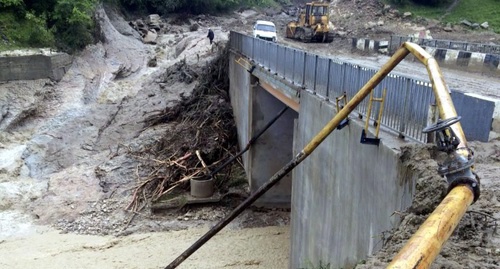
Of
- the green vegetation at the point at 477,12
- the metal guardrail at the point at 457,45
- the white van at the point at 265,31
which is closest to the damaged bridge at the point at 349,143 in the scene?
the metal guardrail at the point at 457,45

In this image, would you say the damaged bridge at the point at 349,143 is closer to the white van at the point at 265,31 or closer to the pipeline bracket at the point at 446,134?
the pipeline bracket at the point at 446,134

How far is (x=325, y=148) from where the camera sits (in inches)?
397

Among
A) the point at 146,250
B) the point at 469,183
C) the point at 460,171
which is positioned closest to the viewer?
the point at 469,183

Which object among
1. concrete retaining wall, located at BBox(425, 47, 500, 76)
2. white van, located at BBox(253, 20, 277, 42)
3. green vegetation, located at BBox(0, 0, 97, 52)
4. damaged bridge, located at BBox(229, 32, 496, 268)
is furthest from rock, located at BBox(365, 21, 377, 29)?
damaged bridge, located at BBox(229, 32, 496, 268)

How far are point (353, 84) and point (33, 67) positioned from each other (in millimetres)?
22619

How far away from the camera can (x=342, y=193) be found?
8906 mm

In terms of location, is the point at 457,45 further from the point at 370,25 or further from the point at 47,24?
the point at 47,24

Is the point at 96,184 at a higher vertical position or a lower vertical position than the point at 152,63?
lower

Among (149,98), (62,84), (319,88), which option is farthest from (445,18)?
(319,88)

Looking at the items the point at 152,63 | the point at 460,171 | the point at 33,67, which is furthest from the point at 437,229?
the point at 152,63

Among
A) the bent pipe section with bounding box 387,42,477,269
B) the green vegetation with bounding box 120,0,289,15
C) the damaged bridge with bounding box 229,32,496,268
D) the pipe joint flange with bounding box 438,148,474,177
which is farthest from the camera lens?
the green vegetation with bounding box 120,0,289,15

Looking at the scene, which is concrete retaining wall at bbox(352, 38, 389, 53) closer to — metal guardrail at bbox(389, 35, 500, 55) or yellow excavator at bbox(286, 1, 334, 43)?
metal guardrail at bbox(389, 35, 500, 55)

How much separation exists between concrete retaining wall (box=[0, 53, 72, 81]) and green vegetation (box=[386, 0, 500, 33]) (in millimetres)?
33924

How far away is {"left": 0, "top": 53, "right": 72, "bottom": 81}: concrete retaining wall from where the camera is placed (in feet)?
81.8
